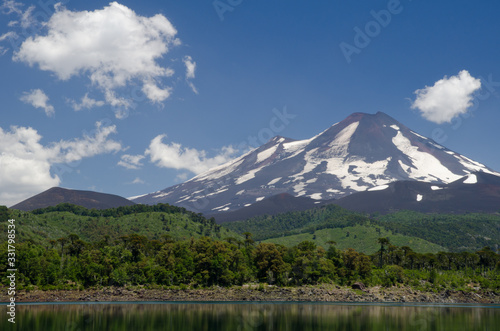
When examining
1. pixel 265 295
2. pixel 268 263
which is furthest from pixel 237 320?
pixel 268 263

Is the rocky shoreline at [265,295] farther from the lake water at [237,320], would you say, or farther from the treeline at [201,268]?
the lake water at [237,320]

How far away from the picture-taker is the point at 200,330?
6669 centimetres

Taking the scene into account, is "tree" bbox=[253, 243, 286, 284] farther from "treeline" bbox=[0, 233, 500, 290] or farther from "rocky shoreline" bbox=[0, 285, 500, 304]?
"rocky shoreline" bbox=[0, 285, 500, 304]

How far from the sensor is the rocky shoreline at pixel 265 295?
391 feet

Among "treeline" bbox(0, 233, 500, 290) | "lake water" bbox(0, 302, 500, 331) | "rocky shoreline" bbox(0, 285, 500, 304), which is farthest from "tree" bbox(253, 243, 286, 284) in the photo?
"lake water" bbox(0, 302, 500, 331)

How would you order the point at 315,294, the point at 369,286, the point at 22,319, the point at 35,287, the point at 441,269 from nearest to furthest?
the point at 22,319 → the point at 35,287 → the point at 315,294 → the point at 369,286 → the point at 441,269

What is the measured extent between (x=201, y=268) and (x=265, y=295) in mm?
19526

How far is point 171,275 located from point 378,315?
205 feet

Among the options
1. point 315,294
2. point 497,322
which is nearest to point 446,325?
point 497,322

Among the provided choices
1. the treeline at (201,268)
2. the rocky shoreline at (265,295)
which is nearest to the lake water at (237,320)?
the rocky shoreline at (265,295)

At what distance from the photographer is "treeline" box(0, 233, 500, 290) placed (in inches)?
5064

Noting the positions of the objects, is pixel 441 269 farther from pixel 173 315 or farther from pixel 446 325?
pixel 173 315

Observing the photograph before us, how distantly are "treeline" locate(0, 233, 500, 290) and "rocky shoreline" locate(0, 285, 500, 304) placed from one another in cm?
343

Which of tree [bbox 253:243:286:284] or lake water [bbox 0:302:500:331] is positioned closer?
lake water [bbox 0:302:500:331]
